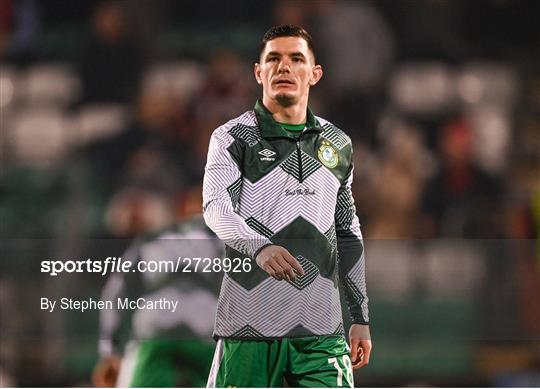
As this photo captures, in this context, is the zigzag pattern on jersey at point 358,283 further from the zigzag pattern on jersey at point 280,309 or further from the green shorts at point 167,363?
the green shorts at point 167,363

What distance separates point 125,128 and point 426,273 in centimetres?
137

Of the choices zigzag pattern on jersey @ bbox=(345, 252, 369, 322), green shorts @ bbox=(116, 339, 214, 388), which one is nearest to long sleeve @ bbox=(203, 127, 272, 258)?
zigzag pattern on jersey @ bbox=(345, 252, 369, 322)

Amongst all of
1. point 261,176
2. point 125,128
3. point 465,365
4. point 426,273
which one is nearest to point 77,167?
point 125,128

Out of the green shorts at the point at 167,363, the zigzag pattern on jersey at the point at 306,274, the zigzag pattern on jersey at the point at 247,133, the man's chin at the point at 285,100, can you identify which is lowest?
the green shorts at the point at 167,363

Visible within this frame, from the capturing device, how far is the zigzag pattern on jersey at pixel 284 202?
309 cm

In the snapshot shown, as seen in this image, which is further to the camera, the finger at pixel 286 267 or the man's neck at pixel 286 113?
the man's neck at pixel 286 113

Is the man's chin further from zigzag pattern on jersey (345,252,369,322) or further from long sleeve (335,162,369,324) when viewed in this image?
zigzag pattern on jersey (345,252,369,322)

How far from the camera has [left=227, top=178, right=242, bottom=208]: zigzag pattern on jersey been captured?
9.98ft

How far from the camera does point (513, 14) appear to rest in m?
3.90

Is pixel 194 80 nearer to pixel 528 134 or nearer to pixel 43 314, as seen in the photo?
pixel 43 314

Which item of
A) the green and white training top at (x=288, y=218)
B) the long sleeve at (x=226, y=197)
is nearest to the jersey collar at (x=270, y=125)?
the green and white training top at (x=288, y=218)

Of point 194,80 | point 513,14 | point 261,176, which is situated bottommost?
point 261,176

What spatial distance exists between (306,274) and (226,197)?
38cm

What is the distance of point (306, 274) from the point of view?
10.2ft
